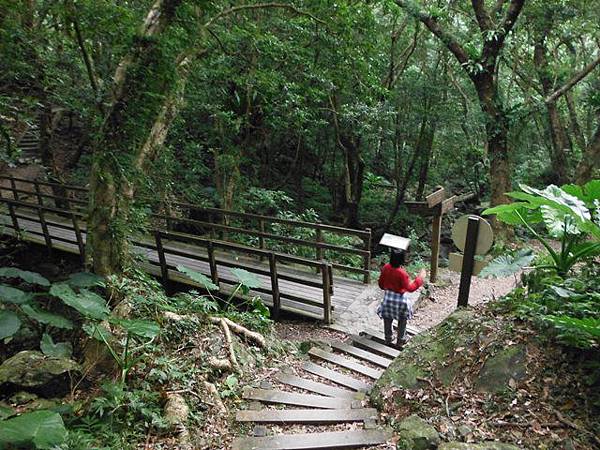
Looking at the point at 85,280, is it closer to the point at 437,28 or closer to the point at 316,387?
the point at 316,387

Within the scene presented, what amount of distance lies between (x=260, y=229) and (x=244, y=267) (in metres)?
2.36

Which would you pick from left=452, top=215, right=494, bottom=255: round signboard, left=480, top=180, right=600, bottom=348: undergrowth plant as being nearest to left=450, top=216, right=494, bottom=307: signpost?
left=452, top=215, right=494, bottom=255: round signboard

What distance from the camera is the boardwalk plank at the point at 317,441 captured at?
3.36 meters

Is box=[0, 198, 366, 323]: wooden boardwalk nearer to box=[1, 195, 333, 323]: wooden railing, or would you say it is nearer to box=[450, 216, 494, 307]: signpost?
box=[1, 195, 333, 323]: wooden railing

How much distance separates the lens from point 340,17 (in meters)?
8.48

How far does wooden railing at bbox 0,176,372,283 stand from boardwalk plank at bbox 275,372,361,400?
3.00m

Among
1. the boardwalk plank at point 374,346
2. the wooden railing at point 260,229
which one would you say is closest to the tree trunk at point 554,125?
the wooden railing at point 260,229

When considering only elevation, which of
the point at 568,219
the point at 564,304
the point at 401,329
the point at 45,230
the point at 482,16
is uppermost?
the point at 482,16

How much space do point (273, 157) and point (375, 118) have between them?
5.17 meters

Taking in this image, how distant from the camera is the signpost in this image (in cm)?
457

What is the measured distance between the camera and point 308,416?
3.84 meters

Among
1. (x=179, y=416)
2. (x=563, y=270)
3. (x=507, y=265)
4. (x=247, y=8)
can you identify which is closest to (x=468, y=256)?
(x=507, y=265)

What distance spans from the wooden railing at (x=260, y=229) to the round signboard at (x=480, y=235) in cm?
259

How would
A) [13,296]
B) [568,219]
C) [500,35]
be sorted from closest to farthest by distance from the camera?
[568,219] → [13,296] → [500,35]
